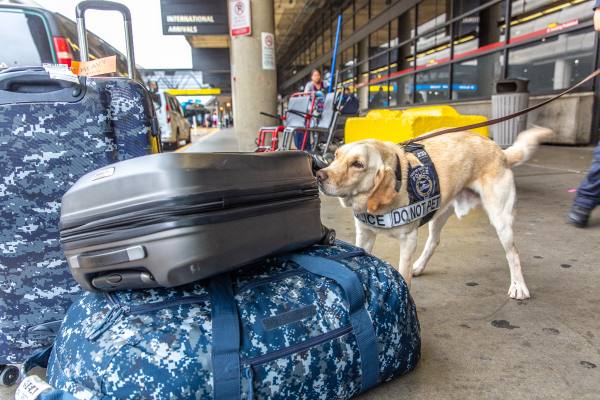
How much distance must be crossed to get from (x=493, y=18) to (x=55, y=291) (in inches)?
395

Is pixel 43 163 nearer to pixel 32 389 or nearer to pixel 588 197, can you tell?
pixel 32 389

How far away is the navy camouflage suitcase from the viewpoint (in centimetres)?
135

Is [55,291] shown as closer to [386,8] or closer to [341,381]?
[341,381]

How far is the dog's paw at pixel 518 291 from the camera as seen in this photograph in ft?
6.91

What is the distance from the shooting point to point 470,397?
4.44 ft

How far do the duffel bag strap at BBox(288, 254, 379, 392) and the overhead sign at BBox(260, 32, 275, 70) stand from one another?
309 inches

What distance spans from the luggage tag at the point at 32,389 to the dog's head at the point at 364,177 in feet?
4.20

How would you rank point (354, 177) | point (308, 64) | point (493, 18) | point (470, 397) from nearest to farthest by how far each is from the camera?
point (470, 397)
point (354, 177)
point (493, 18)
point (308, 64)

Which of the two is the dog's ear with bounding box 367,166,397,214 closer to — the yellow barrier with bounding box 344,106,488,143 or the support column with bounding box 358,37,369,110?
the yellow barrier with bounding box 344,106,488,143

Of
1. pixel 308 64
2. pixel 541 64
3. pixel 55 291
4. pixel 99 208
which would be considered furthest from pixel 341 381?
pixel 308 64

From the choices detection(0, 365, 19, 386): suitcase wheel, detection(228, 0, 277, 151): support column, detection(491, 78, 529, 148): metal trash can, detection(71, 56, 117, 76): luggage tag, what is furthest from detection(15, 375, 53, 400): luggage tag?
detection(228, 0, 277, 151): support column

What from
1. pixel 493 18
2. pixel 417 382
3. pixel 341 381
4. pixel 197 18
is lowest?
pixel 417 382

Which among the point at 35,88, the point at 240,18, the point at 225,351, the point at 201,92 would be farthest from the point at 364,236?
the point at 201,92

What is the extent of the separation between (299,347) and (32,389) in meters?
0.74
